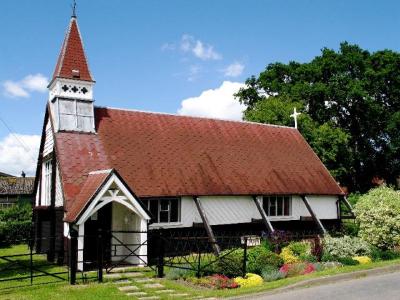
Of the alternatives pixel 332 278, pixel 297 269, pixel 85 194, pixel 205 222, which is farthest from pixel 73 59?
pixel 332 278

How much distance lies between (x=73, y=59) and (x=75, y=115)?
315cm

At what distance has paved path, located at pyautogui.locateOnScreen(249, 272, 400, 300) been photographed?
41.2 feet

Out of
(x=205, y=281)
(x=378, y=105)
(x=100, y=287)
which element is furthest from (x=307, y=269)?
(x=378, y=105)

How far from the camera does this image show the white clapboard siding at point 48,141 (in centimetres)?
2331

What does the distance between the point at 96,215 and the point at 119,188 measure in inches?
103

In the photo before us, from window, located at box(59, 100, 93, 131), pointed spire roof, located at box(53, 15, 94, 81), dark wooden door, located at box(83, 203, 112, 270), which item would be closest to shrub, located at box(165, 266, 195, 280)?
dark wooden door, located at box(83, 203, 112, 270)

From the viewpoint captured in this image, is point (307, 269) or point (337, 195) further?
point (337, 195)

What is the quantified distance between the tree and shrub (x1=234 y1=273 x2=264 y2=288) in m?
28.5

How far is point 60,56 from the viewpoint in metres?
24.4

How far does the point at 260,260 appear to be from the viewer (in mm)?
17250

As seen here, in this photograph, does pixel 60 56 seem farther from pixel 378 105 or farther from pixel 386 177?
pixel 386 177

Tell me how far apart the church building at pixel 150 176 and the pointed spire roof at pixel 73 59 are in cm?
5

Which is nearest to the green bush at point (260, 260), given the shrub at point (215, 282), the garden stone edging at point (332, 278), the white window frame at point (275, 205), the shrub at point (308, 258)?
the shrub at point (308, 258)

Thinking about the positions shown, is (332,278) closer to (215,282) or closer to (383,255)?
(215,282)
